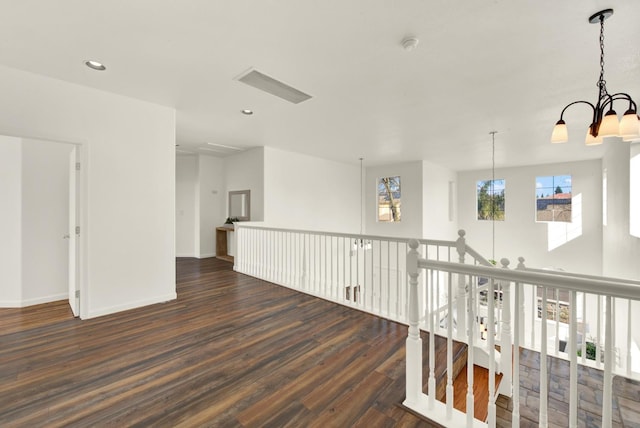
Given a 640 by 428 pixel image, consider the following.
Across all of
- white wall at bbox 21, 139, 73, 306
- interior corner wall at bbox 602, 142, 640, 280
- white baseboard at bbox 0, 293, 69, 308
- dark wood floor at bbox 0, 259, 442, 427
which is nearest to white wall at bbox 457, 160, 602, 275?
interior corner wall at bbox 602, 142, 640, 280

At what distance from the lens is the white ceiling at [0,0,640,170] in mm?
1922

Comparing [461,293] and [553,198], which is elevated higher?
[553,198]

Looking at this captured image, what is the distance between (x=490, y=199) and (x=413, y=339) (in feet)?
30.9

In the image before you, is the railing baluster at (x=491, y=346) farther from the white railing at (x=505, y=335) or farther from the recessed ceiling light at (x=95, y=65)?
the recessed ceiling light at (x=95, y=65)

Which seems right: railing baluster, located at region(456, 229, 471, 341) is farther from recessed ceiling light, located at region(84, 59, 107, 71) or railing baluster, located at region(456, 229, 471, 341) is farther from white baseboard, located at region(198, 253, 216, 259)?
white baseboard, located at region(198, 253, 216, 259)

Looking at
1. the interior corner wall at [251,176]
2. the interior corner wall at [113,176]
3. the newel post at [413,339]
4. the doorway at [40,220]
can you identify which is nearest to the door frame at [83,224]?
the interior corner wall at [113,176]

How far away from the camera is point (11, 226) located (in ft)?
11.5

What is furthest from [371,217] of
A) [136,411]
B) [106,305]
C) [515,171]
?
[136,411]

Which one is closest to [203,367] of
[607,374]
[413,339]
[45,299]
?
[413,339]

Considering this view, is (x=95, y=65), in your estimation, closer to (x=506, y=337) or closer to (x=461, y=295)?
(x=461, y=295)

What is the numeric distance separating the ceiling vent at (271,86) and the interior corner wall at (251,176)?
2.86 metres

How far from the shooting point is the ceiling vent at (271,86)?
2857mm

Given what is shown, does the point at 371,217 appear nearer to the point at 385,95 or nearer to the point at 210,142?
the point at 210,142

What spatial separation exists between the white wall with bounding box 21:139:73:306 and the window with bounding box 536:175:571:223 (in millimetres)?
11258
